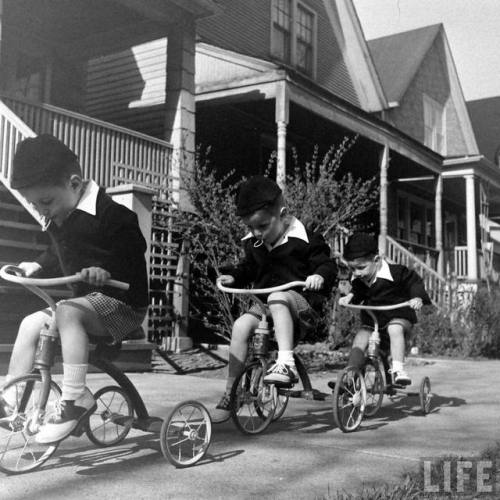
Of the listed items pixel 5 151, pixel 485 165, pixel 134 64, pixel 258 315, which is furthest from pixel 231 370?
pixel 485 165

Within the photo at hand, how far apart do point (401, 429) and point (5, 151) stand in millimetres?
A: 5954

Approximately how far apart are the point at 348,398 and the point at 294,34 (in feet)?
45.3

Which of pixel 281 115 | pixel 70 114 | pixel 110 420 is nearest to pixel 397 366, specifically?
pixel 110 420

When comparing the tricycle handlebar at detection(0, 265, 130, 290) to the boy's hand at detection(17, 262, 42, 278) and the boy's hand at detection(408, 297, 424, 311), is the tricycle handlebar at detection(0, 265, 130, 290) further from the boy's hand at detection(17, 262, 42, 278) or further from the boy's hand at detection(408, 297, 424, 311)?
the boy's hand at detection(408, 297, 424, 311)

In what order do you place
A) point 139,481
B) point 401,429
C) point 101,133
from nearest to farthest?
point 139,481
point 401,429
point 101,133

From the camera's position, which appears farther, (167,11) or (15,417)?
(167,11)

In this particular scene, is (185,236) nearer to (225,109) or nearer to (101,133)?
(101,133)

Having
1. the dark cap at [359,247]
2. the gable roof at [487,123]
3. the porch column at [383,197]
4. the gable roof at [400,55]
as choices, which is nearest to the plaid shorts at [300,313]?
the dark cap at [359,247]

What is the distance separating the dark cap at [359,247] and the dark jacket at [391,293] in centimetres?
28

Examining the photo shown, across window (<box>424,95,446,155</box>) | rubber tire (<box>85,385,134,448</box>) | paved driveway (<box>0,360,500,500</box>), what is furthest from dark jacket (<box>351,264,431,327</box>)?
window (<box>424,95,446,155</box>)

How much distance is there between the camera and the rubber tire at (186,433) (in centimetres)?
360

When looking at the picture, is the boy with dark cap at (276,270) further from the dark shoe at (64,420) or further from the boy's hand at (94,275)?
the boy's hand at (94,275)

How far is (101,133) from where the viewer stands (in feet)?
35.4

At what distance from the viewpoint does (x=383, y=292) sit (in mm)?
5855
